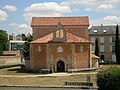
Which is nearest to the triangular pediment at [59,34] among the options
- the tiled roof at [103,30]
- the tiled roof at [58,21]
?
the tiled roof at [58,21]

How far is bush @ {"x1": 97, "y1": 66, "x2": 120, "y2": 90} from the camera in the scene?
23406 mm

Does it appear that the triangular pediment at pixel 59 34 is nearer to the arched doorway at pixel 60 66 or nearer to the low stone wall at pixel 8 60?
the arched doorway at pixel 60 66

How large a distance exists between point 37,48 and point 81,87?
76.9 ft

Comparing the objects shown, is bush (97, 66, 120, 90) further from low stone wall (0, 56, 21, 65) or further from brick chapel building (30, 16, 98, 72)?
low stone wall (0, 56, 21, 65)

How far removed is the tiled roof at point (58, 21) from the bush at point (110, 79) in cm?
3631

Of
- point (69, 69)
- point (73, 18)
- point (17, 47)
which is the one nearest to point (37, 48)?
point (69, 69)

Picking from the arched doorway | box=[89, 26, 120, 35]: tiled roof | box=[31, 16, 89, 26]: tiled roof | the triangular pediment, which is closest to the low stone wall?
box=[31, 16, 89, 26]: tiled roof

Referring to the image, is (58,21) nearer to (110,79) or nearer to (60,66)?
(60,66)

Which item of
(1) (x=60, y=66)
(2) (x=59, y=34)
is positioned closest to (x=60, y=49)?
(2) (x=59, y=34)

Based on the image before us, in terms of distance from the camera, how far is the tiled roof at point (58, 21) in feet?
199

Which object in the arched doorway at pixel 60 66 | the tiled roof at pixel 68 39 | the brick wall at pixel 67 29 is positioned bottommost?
the arched doorway at pixel 60 66

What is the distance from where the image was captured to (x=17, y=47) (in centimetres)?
15675

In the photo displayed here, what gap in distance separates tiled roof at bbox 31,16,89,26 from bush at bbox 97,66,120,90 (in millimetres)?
36311

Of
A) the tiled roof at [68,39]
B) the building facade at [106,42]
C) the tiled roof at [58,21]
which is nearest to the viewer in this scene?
the tiled roof at [68,39]
